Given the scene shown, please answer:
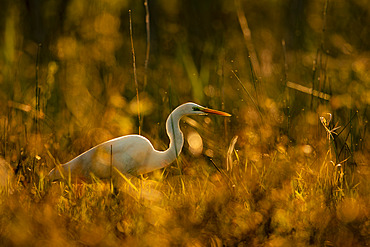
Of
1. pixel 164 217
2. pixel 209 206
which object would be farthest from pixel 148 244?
pixel 209 206

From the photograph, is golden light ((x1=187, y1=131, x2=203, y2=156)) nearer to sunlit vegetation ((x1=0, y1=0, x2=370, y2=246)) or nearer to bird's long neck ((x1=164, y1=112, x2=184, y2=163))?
sunlit vegetation ((x1=0, y1=0, x2=370, y2=246))

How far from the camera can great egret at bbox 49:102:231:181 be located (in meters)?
1.89

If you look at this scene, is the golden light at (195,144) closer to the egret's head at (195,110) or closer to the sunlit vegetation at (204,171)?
the sunlit vegetation at (204,171)

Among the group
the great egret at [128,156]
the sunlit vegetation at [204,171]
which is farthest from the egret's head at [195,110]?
the sunlit vegetation at [204,171]

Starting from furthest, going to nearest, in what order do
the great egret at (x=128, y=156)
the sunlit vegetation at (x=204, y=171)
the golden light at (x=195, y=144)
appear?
the golden light at (x=195, y=144), the great egret at (x=128, y=156), the sunlit vegetation at (x=204, y=171)

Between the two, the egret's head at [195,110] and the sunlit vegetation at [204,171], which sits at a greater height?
the egret's head at [195,110]

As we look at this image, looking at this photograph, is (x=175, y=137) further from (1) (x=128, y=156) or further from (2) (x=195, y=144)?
(2) (x=195, y=144)

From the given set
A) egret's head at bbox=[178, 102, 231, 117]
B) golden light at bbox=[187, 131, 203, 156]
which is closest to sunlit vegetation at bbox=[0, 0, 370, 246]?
golden light at bbox=[187, 131, 203, 156]

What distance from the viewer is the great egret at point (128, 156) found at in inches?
74.2

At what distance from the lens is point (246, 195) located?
1707mm

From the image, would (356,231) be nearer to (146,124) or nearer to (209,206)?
(209,206)

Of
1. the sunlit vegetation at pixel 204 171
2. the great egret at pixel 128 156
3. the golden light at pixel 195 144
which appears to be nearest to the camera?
the sunlit vegetation at pixel 204 171

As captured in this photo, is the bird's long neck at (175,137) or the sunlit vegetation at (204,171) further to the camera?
the bird's long neck at (175,137)

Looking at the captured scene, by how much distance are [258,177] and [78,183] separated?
58 centimetres
